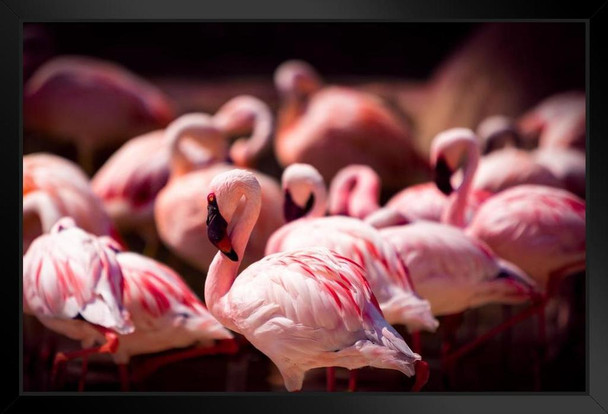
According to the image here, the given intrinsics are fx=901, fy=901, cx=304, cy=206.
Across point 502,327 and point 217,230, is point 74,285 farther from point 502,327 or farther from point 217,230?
point 502,327

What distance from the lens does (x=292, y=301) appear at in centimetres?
223

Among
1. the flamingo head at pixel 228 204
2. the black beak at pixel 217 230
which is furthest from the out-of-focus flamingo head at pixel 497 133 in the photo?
the black beak at pixel 217 230

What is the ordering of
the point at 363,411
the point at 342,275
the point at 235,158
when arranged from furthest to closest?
the point at 235,158
the point at 363,411
the point at 342,275

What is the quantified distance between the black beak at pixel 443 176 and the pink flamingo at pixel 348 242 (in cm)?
25

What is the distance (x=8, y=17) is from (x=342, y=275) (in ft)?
3.76

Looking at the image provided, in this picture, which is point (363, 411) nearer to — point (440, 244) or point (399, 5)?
point (440, 244)

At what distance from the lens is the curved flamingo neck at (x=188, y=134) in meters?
2.58

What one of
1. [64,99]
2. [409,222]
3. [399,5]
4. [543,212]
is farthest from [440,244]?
[64,99]

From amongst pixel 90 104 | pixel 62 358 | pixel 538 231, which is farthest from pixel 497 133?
pixel 62 358

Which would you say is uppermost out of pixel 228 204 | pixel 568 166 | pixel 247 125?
pixel 247 125

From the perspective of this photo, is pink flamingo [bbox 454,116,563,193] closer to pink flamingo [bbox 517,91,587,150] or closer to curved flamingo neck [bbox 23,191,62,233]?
pink flamingo [bbox 517,91,587,150]

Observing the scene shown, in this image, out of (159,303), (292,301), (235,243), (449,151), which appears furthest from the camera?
(449,151)

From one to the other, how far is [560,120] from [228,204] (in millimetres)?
985

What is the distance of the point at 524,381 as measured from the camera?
102 inches
